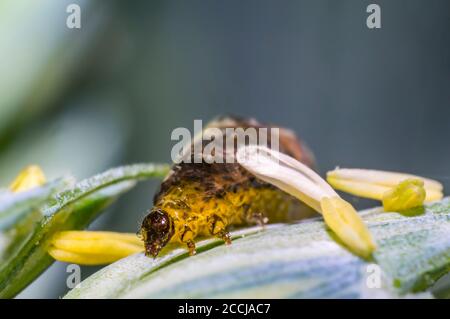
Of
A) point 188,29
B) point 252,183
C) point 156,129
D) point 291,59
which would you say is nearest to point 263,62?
point 291,59

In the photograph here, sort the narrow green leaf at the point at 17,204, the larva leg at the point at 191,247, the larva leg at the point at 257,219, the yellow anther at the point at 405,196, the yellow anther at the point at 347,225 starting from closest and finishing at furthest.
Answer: the narrow green leaf at the point at 17,204, the yellow anther at the point at 347,225, the larva leg at the point at 191,247, the yellow anther at the point at 405,196, the larva leg at the point at 257,219

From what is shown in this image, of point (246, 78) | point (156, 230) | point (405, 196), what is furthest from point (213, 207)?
point (246, 78)

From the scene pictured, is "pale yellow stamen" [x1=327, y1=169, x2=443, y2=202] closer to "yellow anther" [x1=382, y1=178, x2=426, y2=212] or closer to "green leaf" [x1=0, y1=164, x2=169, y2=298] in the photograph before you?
"yellow anther" [x1=382, y1=178, x2=426, y2=212]

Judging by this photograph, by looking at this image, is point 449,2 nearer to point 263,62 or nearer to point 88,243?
point 263,62

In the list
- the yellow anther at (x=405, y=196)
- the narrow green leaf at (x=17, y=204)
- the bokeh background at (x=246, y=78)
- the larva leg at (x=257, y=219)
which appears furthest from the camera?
the bokeh background at (x=246, y=78)

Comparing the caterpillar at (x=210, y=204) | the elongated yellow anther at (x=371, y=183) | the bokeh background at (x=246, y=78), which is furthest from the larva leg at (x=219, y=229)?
the bokeh background at (x=246, y=78)

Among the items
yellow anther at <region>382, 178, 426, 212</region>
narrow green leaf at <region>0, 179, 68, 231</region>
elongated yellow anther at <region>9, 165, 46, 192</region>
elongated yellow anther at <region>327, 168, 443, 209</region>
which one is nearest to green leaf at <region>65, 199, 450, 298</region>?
yellow anther at <region>382, 178, 426, 212</region>

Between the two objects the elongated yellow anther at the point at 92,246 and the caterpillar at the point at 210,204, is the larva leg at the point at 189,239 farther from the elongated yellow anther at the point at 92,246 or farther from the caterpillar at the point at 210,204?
the elongated yellow anther at the point at 92,246

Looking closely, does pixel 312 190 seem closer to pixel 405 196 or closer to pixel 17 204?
pixel 405 196
